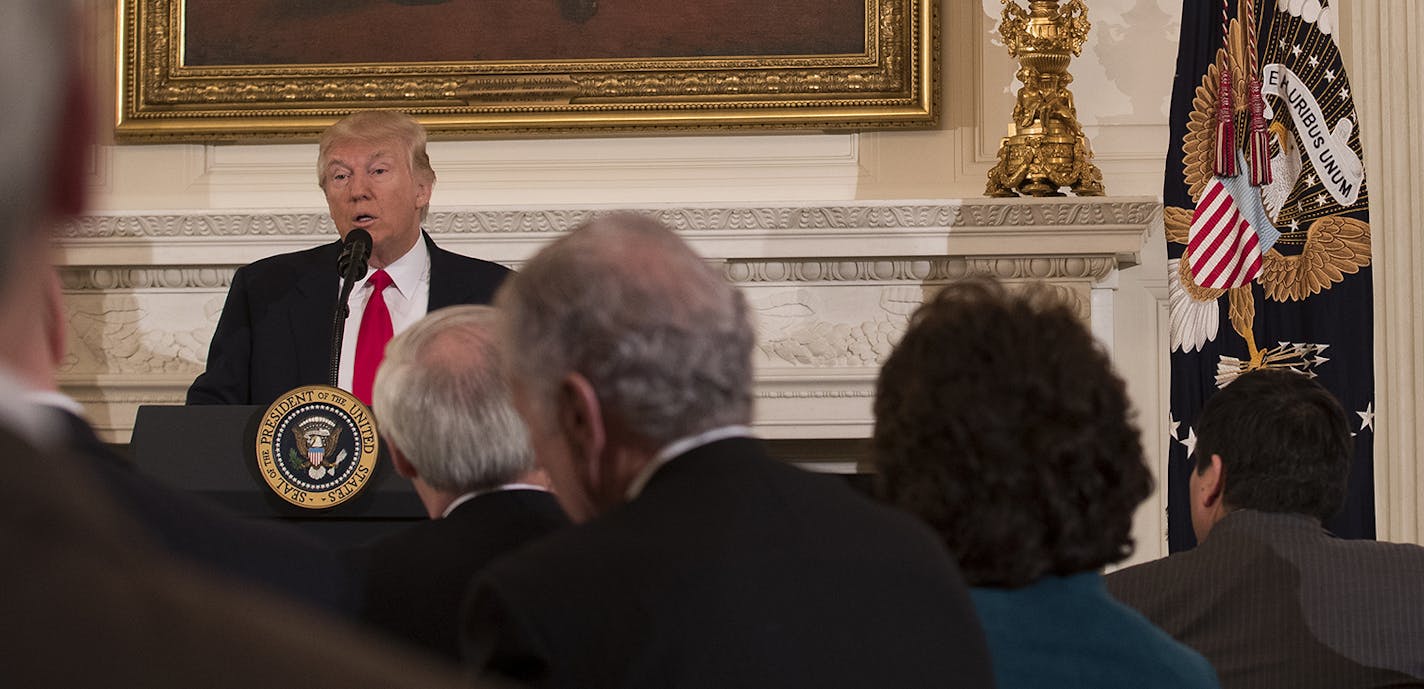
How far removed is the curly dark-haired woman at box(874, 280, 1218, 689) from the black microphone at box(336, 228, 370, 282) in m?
1.91

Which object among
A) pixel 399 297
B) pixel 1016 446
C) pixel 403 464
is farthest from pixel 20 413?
pixel 399 297

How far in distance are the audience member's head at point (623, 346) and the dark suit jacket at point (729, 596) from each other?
0.06m

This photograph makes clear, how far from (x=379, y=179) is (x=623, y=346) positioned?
282 centimetres

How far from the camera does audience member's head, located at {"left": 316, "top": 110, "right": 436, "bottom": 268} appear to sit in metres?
4.03

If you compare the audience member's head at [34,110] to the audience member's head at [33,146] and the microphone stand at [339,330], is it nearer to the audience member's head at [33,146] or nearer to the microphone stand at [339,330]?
the audience member's head at [33,146]

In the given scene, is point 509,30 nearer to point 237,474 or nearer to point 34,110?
point 237,474

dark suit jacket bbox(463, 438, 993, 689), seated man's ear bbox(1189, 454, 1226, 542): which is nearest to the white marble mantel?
seated man's ear bbox(1189, 454, 1226, 542)

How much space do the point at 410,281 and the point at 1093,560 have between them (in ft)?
8.49

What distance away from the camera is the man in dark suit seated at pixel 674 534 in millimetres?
1222

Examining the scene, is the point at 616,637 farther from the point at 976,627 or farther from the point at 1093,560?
the point at 1093,560

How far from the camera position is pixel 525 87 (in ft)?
19.7

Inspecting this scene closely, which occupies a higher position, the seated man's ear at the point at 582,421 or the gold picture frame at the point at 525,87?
the gold picture frame at the point at 525,87

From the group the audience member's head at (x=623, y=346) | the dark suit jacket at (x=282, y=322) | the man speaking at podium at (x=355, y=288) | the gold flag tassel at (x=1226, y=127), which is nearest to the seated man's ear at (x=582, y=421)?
the audience member's head at (x=623, y=346)

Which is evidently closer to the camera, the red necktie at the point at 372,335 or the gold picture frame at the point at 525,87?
the red necktie at the point at 372,335
